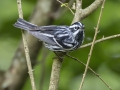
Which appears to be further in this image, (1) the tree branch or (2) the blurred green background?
(1) the tree branch

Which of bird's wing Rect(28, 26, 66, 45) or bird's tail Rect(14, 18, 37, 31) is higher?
bird's tail Rect(14, 18, 37, 31)

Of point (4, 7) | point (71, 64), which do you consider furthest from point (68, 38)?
point (4, 7)

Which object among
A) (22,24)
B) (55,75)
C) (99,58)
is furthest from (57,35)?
(55,75)

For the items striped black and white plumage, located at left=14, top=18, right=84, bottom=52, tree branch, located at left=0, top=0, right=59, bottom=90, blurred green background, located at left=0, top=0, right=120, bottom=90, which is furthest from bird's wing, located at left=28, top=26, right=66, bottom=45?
tree branch, located at left=0, top=0, right=59, bottom=90

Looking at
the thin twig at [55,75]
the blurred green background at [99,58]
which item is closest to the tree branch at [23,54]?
the blurred green background at [99,58]

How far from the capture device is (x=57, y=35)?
3.62 m

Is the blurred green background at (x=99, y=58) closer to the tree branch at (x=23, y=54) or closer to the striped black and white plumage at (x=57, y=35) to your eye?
the striped black and white plumage at (x=57, y=35)

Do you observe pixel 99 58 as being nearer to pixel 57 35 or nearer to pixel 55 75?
pixel 57 35

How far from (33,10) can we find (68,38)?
125cm

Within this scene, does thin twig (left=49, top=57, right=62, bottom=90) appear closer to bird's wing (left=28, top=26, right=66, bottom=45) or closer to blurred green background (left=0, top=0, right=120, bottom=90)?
bird's wing (left=28, top=26, right=66, bottom=45)

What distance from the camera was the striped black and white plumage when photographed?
3.42 m

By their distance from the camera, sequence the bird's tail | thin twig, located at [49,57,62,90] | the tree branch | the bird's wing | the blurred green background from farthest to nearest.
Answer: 1. the tree branch
2. the blurred green background
3. the bird's wing
4. the bird's tail
5. thin twig, located at [49,57,62,90]

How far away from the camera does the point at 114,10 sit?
13.0ft

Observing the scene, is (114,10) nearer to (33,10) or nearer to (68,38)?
(68,38)
